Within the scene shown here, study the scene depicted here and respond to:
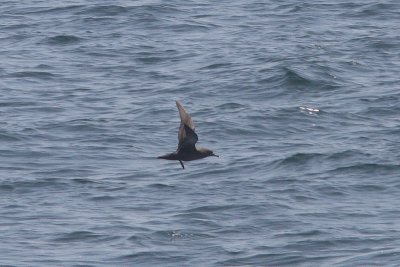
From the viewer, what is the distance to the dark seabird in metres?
18.6

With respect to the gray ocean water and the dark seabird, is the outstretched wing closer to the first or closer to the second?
the dark seabird

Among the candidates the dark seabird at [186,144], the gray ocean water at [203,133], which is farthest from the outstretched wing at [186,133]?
the gray ocean water at [203,133]

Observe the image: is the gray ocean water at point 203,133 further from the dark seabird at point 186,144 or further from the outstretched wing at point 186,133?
the outstretched wing at point 186,133

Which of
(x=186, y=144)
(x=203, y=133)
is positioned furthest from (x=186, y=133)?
(x=203, y=133)

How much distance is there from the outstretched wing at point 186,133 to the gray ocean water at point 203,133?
2.53 meters

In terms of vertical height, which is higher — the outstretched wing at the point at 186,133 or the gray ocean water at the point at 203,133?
the outstretched wing at the point at 186,133

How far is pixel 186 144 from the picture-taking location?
19.1 meters

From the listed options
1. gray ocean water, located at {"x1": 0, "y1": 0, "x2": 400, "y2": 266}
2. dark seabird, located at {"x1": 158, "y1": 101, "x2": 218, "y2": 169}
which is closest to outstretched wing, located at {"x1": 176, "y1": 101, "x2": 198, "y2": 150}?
dark seabird, located at {"x1": 158, "y1": 101, "x2": 218, "y2": 169}

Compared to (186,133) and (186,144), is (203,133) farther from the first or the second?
(186,133)

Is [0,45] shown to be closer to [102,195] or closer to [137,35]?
[137,35]

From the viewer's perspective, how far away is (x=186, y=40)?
34562 mm

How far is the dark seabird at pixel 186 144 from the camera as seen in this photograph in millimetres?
18562

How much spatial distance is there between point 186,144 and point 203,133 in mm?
8270

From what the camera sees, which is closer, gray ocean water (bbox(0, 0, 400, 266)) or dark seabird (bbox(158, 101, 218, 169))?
dark seabird (bbox(158, 101, 218, 169))
